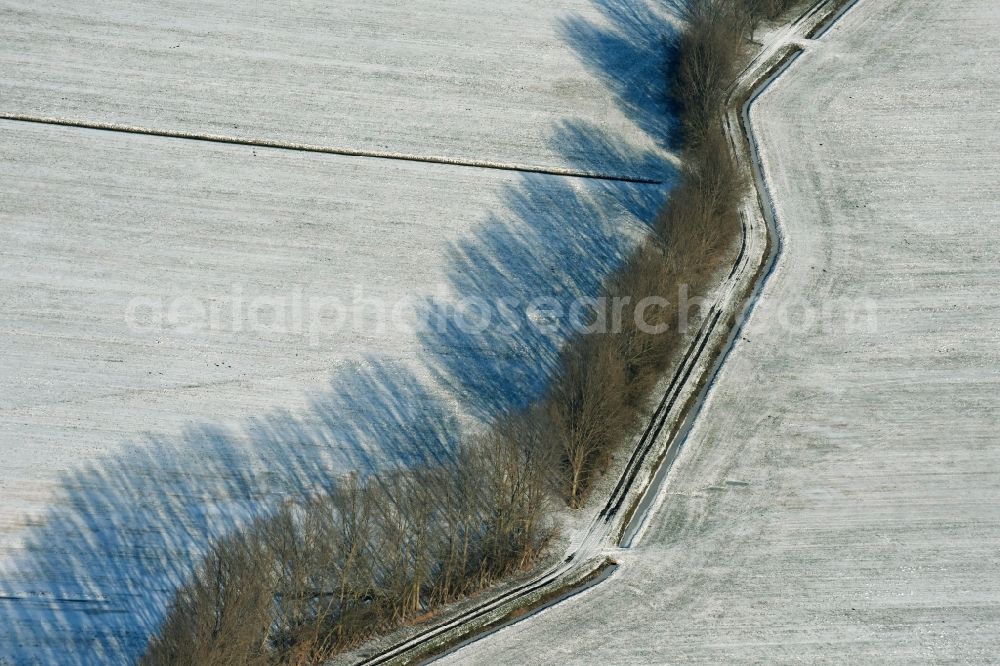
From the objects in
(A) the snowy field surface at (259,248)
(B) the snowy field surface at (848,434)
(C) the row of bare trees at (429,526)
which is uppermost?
(A) the snowy field surface at (259,248)

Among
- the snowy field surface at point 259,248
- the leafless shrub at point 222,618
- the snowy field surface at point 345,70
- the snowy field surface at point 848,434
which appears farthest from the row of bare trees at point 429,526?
the snowy field surface at point 345,70

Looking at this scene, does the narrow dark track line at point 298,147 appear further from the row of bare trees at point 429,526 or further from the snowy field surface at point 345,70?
the row of bare trees at point 429,526

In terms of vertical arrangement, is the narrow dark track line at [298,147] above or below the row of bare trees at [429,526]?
above

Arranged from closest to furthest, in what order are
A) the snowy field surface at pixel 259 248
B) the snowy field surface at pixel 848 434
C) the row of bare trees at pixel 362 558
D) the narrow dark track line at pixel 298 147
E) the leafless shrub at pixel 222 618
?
the leafless shrub at pixel 222 618 < the row of bare trees at pixel 362 558 < the snowy field surface at pixel 848 434 < the snowy field surface at pixel 259 248 < the narrow dark track line at pixel 298 147

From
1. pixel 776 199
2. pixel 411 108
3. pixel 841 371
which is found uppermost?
pixel 411 108

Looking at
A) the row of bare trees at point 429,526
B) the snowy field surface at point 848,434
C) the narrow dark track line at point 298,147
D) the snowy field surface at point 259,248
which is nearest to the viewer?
the row of bare trees at point 429,526

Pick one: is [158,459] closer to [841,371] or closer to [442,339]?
[442,339]

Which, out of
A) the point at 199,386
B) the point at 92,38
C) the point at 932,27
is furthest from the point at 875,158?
the point at 92,38
